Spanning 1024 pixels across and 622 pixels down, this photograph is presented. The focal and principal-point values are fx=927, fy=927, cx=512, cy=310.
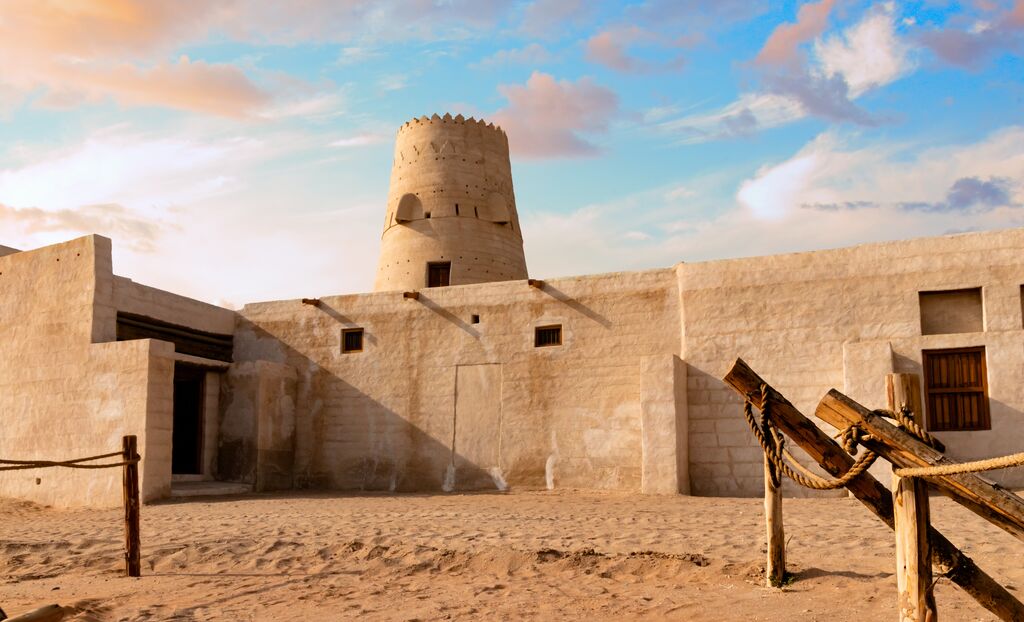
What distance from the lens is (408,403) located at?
1772cm

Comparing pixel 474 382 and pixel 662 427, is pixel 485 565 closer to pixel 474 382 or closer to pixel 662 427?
pixel 662 427

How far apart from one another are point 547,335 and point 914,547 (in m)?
12.2

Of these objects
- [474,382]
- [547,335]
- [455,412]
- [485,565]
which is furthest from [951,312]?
[485,565]

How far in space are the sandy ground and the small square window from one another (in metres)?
6.01

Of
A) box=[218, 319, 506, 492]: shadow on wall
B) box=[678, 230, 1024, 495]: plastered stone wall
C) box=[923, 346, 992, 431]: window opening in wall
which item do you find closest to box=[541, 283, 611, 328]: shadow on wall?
box=[678, 230, 1024, 495]: plastered stone wall

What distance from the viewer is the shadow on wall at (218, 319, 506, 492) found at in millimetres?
17250

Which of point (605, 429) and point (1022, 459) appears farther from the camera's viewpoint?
point (605, 429)

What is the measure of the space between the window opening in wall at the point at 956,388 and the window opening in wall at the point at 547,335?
6.13m

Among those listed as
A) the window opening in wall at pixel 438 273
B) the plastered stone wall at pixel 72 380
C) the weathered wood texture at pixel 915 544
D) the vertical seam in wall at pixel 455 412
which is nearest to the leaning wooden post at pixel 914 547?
the weathered wood texture at pixel 915 544

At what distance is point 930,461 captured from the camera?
4.56m

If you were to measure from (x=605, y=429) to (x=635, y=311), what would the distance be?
2130mm

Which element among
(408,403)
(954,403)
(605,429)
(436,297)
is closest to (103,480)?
(408,403)

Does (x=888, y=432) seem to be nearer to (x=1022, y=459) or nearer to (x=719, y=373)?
(x=1022, y=459)

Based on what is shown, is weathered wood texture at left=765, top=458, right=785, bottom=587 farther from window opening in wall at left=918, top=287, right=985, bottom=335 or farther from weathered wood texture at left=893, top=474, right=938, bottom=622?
window opening in wall at left=918, top=287, right=985, bottom=335
